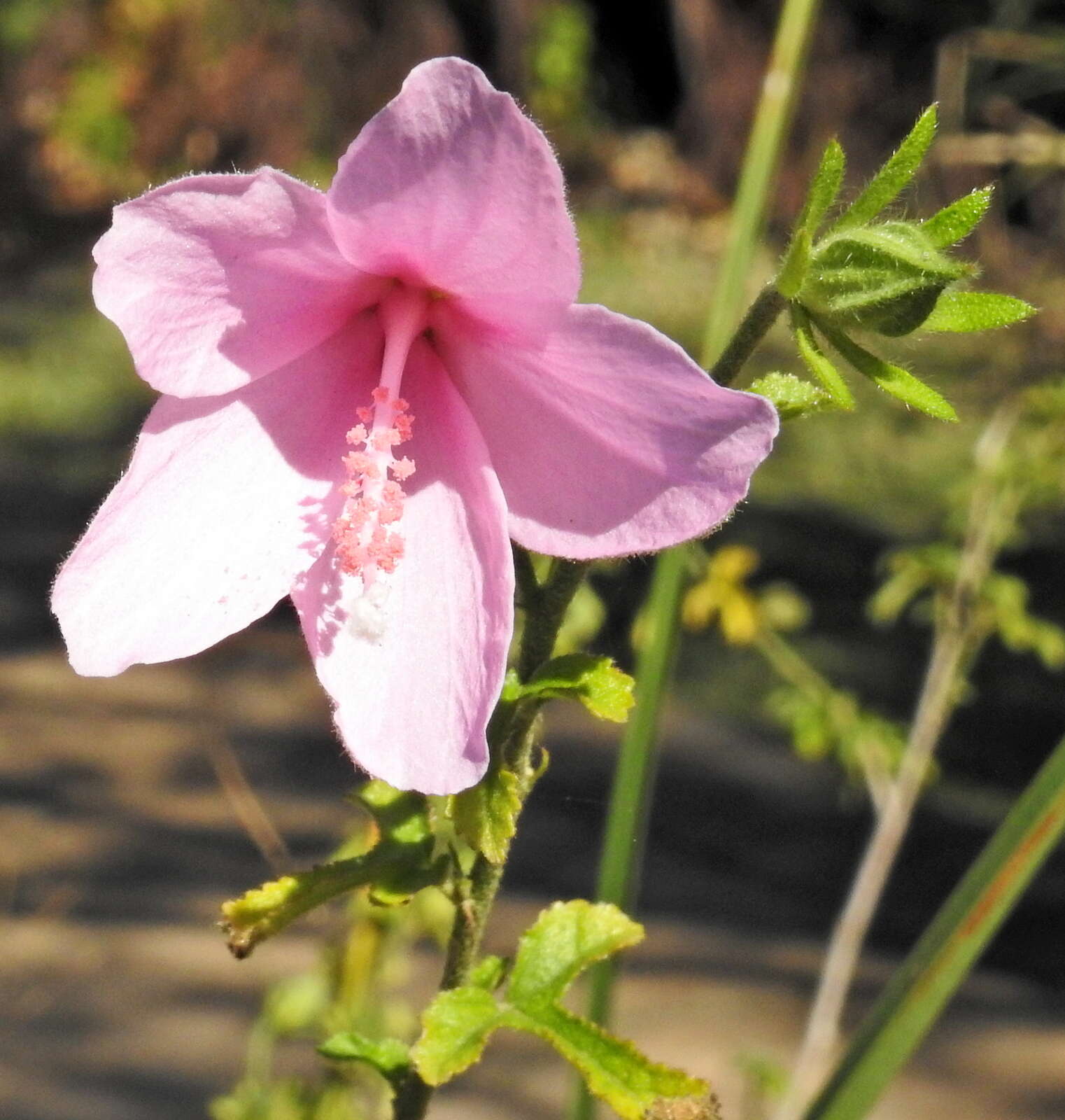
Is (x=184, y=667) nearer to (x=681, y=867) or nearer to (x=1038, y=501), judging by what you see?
(x=681, y=867)

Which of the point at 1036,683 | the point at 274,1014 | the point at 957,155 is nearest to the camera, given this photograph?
the point at 274,1014

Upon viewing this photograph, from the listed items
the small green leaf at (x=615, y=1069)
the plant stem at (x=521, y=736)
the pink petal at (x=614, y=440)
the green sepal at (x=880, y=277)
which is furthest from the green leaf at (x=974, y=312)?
the small green leaf at (x=615, y=1069)

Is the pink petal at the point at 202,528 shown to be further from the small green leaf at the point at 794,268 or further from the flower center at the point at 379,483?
the small green leaf at the point at 794,268

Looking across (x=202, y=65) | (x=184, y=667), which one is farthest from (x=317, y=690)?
(x=202, y=65)

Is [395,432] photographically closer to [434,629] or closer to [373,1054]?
[434,629]

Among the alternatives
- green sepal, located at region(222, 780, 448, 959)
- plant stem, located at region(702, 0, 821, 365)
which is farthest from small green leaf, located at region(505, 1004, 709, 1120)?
plant stem, located at region(702, 0, 821, 365)

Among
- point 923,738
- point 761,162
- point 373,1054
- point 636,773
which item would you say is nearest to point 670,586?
point 636,773

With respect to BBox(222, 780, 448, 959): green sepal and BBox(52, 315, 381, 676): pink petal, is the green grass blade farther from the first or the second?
BBox(52, 315, 381, 676): pink petal
